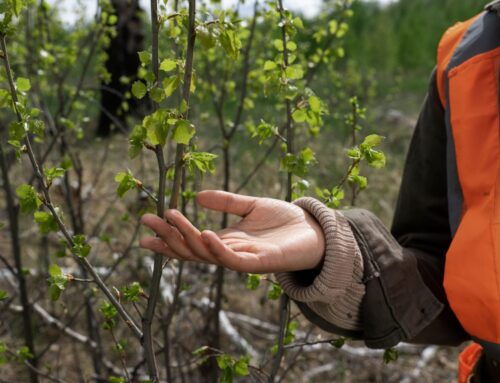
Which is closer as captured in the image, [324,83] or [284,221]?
[284,221]

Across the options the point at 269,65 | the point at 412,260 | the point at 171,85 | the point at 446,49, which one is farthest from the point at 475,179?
the point at 171,85

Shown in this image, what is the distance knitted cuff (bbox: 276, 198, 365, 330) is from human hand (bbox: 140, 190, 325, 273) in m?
0.02

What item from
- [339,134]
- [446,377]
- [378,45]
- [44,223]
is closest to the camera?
[44,223]

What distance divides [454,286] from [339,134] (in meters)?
5.97

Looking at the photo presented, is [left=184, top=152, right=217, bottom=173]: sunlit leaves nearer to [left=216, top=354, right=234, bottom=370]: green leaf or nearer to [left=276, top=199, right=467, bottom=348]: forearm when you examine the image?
[left=276, top=199, right=467, bottom=348]: forearm

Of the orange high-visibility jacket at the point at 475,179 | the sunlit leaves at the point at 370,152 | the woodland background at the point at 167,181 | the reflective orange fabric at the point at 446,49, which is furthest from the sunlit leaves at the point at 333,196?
the reflective orange fabric at the point at 446,49

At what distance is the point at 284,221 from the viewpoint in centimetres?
122

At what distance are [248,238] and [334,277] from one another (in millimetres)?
222

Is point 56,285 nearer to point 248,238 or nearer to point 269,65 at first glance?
point 248,238

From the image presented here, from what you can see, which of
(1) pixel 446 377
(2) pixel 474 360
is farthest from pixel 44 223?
(1) pixel 446 377

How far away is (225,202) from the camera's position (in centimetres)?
110

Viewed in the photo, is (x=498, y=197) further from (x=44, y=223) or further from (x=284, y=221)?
(x=44, y=223)

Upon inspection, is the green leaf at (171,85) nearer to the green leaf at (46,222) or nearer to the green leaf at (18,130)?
the green leaf at (18,130)

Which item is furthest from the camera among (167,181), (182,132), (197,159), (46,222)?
(167,181)
